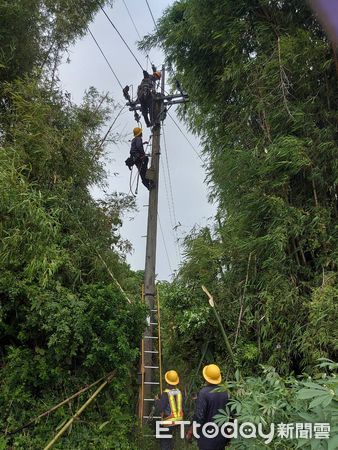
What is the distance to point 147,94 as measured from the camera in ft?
23.9

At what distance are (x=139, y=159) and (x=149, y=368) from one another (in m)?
3.21

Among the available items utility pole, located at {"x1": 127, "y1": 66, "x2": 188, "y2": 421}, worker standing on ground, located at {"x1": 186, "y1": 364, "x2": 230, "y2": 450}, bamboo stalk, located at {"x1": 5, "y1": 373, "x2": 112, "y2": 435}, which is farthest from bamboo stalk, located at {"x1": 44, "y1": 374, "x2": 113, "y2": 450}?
worker standing on ground, located at {"x1": 186, "y1": 364, "x2": 230, "y2": 450}

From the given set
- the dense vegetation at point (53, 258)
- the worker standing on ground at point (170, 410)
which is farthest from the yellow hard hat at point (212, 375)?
the worker standing on ground at point (170, 410)

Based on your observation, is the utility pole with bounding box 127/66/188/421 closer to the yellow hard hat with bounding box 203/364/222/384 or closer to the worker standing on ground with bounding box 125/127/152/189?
the worker standing on ground with bounding box 125/127/152/189

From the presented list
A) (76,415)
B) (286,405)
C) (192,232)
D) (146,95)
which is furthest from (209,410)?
(146,95)

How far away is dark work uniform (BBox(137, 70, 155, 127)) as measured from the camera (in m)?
7.29

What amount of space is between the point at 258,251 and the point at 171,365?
8.76 feet

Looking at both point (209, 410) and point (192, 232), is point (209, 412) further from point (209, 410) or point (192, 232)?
point (192, 232)

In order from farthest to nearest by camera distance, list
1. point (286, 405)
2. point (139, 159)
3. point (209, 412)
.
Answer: point (139, 159)
point (209, 412)
point (286, 405)

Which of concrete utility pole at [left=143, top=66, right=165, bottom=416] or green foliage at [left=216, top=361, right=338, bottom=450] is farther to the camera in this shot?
concrete utility pole at [left=143, top=66, right=165, bottom=416]

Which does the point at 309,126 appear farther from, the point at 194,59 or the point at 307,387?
the point at 307,387

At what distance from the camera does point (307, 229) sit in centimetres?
535

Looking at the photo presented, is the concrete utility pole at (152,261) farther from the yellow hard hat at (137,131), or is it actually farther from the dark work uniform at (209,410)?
the dark work uniform at (209,410)

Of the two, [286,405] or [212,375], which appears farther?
[212,375]
